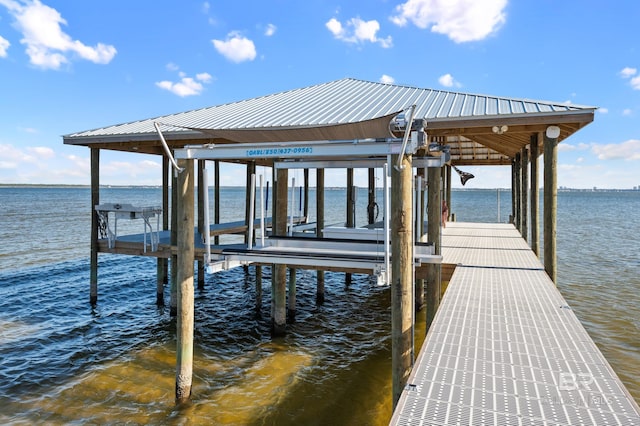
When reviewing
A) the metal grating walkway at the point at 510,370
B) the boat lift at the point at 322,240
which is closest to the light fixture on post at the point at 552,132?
the boat lift at the point at 322,240

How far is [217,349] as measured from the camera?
9.68 metres

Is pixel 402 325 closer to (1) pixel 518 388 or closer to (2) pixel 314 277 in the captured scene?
(1) pixel 518 388

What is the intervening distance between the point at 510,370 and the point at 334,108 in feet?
22.8

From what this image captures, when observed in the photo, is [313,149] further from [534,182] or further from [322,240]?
[534,182]

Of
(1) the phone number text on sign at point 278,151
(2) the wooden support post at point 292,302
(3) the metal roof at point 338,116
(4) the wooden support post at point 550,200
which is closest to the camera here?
(1) the phone number text on sign at point 278,151

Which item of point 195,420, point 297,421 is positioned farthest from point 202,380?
point 297,421

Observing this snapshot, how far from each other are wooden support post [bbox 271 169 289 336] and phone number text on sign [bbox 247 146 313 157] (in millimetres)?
3242

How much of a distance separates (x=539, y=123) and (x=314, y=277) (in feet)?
38.9

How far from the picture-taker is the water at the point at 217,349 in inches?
279

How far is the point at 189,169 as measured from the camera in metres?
6.88

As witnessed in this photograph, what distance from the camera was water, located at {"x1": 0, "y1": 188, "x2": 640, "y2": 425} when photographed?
709 cm

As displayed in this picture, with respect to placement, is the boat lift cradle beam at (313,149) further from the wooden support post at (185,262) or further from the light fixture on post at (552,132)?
the light fixture on post at (552,132)

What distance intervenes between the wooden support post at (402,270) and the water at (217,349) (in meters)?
1.84
